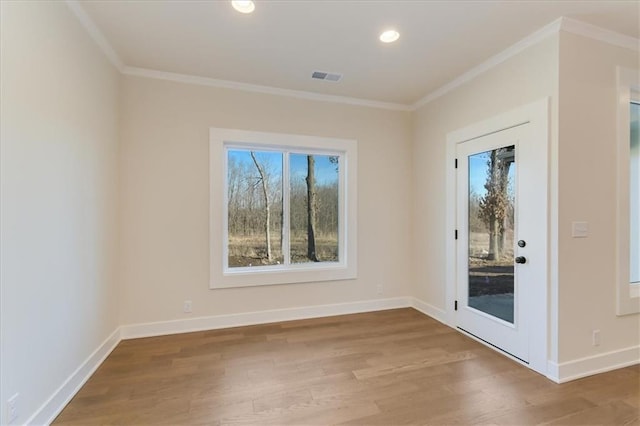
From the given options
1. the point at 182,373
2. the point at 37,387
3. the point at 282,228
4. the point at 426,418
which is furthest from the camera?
the point at 282,228

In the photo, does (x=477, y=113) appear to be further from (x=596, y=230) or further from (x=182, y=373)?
(x=182, y=373)

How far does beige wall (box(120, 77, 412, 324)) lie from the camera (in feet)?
10.3

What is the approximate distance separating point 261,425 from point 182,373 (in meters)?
0.97

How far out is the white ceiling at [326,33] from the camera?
86.8 inches

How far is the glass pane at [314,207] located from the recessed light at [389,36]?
164 cm

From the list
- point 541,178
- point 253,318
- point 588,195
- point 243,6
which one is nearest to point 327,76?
point 243,6

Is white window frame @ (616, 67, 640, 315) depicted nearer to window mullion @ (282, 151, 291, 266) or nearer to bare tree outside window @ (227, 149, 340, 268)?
bare tree outside window @ (227, 149, 340, 268)

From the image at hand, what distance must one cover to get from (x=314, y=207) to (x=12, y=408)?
3.05 metres

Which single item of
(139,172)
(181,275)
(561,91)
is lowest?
(181,275)

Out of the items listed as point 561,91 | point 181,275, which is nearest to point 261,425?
point 181,275

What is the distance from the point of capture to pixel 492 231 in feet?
9.89

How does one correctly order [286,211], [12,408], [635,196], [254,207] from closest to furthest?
[12,408] < [635,196] < [254,207] < [286,211]

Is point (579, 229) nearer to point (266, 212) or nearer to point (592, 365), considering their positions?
point (592, 365)

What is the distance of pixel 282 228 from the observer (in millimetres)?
3832
